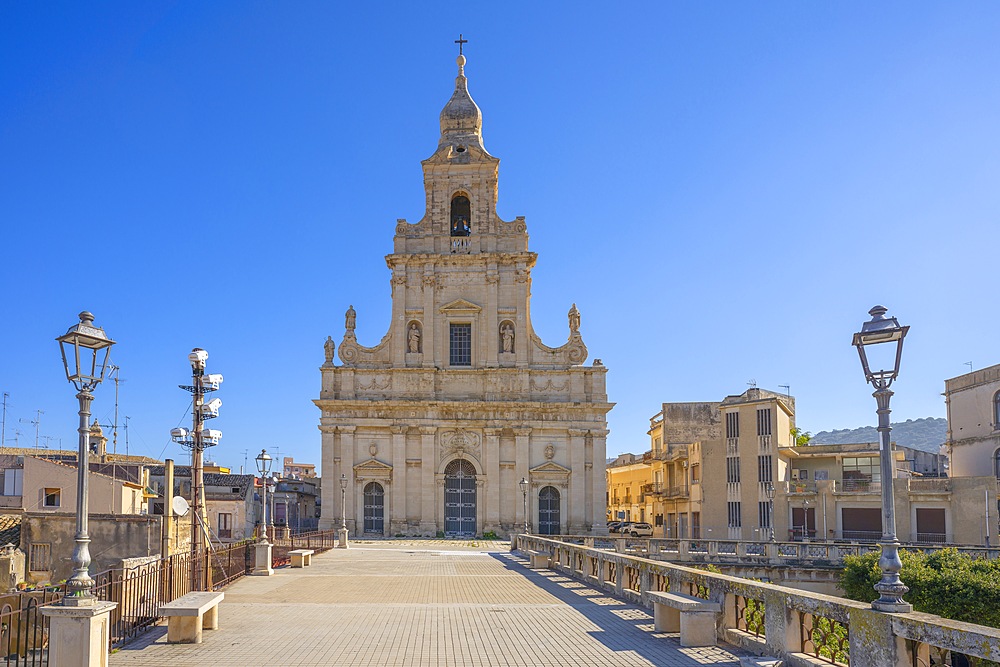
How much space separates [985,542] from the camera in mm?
44750

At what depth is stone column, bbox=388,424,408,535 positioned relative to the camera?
172 ft

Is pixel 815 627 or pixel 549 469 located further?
pixel 549 469

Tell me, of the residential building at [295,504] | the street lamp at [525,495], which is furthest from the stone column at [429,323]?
the residential building at [295,504]

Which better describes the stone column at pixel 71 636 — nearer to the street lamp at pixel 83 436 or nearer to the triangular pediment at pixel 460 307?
the street lamp at pixel 83 436

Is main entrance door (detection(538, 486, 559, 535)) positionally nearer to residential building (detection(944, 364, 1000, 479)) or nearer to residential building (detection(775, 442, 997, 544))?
residential building (detection(775, 442, 997, 544))

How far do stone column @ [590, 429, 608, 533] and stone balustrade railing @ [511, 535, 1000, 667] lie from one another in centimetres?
3680

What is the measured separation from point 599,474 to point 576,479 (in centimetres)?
133

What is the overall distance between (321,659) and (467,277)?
1759 inches

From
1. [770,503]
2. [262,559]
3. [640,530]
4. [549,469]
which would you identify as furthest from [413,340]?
[262,559]

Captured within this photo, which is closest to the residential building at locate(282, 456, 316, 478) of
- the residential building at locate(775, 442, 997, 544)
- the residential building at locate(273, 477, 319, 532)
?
the residential building at locate(273, 477, 319, 532)

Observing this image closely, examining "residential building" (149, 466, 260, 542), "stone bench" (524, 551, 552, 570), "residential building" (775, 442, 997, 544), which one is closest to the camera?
"stone bench" (524, 551, 552, 570)

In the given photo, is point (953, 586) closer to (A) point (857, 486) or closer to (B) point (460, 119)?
(A) point (857, 486)

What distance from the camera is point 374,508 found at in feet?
173

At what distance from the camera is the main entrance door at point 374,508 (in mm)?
52656
